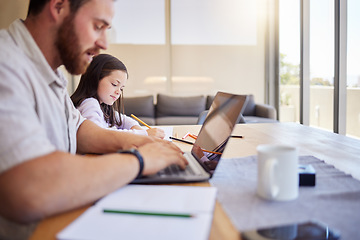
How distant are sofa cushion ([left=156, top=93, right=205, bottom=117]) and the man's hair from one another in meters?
4.21

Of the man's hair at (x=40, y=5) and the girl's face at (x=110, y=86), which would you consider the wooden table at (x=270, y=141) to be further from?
the man's hair at (x=40, y=5)

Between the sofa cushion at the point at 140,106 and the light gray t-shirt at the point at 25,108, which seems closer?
the light gray t-shirt at the point at 25,108

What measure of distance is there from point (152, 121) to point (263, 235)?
4197 mm

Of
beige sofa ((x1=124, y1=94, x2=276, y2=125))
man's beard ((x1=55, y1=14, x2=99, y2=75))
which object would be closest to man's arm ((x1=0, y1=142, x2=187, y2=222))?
man's beard ((x1=55, y1=14, x2=99, y2=75))

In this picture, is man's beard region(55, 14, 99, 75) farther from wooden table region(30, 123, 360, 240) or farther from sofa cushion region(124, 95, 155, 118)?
sofa cushion region(124, 95, 155, 118)

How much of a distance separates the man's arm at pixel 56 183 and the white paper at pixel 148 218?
3cm

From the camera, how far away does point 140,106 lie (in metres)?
4.98

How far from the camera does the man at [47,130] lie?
0.55 metres

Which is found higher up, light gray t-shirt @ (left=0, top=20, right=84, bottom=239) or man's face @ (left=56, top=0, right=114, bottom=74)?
man's face @ (left=56, top=0, right=114, bottom=74)

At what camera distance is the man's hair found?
0.81 m

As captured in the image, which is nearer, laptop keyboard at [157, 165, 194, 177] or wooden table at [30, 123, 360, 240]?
wooden table at [30, 123, 360, 240]

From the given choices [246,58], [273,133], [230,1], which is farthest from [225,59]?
[273,133]

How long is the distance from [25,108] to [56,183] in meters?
0.17

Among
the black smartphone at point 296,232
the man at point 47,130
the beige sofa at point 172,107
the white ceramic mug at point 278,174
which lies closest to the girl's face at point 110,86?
the man at point 47,130
